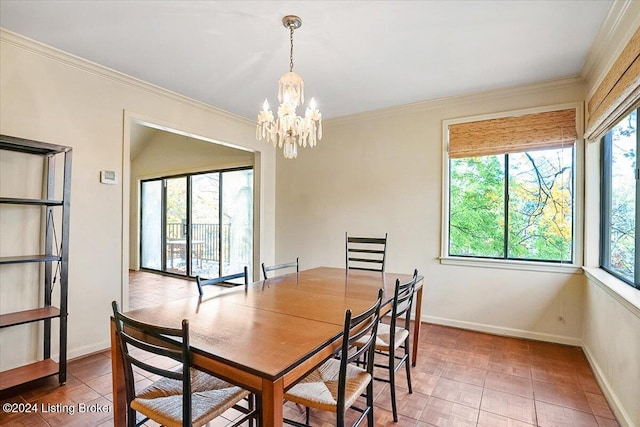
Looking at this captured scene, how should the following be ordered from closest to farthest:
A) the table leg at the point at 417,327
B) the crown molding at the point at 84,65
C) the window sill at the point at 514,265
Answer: the crown molding at the point at 84,65, the table leg at the point at 417,327, the window sill at the point at 514,265

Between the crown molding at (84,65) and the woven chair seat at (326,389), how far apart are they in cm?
316

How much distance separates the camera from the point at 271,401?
3.59 feet

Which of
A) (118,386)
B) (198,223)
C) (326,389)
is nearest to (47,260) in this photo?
(118,386)

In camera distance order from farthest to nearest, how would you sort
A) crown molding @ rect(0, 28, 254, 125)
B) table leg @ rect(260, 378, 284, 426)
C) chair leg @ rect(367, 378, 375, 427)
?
1. crown molding @ rect(0, 28, 254, 125)
2. chair leg @ rect(367, 378, 375, 427)
3. table leg @ rect(260, 378, 284, 426)

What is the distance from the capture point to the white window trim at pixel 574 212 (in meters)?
3.09

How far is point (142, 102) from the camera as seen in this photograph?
331 cm

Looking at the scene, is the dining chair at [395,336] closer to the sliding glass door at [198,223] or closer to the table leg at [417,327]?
the table leg at [417,327]

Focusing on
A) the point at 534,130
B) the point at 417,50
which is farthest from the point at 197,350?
the point at 534,130

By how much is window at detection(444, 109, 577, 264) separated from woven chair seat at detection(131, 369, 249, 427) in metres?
2.99

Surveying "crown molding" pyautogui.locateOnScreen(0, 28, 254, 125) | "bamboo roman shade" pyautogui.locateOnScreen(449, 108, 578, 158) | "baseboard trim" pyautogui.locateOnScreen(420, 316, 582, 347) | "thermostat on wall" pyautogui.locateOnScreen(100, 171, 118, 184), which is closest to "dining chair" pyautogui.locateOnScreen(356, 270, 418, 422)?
"baseboard trim" pyautogui.locateOnScreen(420, 316, 582, 347)

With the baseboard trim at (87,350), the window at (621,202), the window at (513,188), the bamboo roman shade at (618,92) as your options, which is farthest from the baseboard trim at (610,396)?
the baseboard trim at (87,350)

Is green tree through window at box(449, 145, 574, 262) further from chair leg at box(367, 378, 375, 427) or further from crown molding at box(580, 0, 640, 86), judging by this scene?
chair leg at box(367, 378, 375, 427)

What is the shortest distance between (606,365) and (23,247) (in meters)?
4.50

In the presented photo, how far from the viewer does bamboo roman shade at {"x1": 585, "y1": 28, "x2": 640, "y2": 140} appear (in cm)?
182
